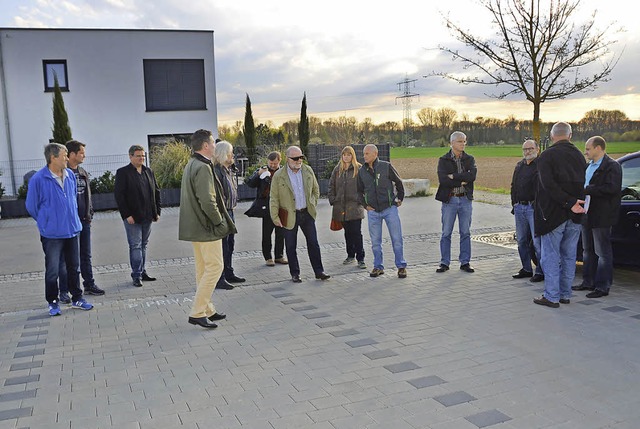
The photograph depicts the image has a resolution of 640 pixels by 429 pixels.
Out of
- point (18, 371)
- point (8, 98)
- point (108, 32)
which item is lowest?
point (18, 371)

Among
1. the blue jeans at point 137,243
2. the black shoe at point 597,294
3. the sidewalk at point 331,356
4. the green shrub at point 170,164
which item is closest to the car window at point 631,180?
the sidewalk at point 331,356

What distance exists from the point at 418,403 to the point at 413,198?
52.2 feet

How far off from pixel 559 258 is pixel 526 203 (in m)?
1.35

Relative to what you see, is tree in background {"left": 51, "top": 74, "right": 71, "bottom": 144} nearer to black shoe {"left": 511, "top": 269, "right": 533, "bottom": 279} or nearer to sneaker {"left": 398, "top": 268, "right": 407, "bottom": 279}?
sneaker {"left": 398, "top": 268, "right": 407, "bottom": 279}

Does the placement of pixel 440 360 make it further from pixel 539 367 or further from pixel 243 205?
pixel 243 205

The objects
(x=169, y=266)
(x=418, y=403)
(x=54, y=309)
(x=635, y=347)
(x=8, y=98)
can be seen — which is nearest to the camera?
(x=418, y=403)

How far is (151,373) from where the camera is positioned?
4.72 meters

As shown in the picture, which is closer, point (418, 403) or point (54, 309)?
point (418, 403)

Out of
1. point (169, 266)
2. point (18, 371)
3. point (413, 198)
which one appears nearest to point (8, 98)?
point (413, 198)

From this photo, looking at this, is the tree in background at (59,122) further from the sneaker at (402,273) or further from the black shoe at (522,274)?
the black shoe at (522,274)

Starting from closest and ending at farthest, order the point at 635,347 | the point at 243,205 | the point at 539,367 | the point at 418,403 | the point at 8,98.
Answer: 1. the point at 418,403
2. the point at 539,367
3. the point at 635,347
4. the point at 243,205
5. the point at 8,98

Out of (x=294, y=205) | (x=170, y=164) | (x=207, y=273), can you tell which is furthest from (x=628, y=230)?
(x=170, y=164)

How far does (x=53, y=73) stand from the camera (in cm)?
2558

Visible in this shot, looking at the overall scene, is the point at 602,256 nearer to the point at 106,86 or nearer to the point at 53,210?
the point at 53,210
